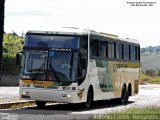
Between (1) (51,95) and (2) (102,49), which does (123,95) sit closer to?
(2) (102,49)

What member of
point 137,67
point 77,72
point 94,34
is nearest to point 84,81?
point 77,72

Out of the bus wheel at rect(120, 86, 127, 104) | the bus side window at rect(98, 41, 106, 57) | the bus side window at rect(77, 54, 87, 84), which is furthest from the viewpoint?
the bus wheel at rect(120, 86, 127, 104)

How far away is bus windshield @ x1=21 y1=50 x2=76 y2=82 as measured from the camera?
24.0 metres

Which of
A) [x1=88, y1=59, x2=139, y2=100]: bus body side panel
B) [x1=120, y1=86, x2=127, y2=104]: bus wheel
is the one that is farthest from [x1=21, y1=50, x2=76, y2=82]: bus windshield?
[x1=120, y1=86, x2=127, y2=104]: bus wheel

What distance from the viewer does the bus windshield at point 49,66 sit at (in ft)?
78.8

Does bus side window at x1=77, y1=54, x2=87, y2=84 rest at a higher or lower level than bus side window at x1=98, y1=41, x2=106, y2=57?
lower

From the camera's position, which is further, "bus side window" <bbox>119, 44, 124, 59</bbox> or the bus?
"bus side window" <bbox>119, 44, 124, 59</bbox>

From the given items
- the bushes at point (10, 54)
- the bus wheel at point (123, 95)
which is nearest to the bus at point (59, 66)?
the bus wheel at point (123, 95)

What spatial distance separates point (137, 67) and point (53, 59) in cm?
1223

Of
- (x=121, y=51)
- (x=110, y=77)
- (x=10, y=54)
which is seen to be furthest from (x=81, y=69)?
(x=10, y=54)

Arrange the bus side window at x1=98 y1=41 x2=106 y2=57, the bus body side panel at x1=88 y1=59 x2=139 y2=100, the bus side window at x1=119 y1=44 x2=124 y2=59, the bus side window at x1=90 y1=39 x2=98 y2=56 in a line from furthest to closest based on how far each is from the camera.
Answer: the bus side window at x1=119 y1=44 x2=124 y2=59 → the bus side window at x1=98 y1=41 x2=106 y2=57 → the bus body side panel at x1=88 y1=59 x2=139 y2=100 → the bus side window at x1=90 y1=39 x2=98 y2=56

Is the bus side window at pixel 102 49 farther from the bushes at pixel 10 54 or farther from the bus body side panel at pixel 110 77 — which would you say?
the bushes at pixel 10 54

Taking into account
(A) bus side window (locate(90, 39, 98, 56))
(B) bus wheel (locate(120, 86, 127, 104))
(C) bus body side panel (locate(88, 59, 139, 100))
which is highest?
(A) bus side window (locate(90, 39, 98, 56))

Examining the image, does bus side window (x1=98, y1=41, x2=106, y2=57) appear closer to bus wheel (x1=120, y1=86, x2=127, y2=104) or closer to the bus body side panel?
the bus body side panel
